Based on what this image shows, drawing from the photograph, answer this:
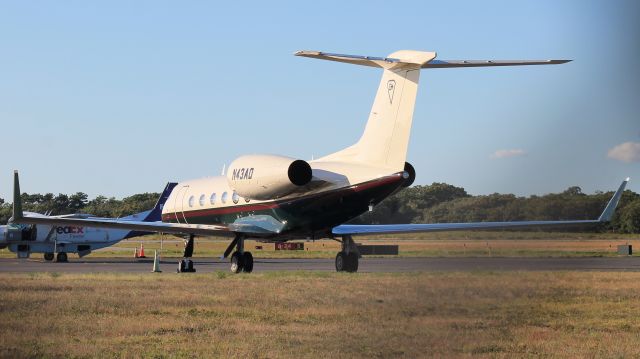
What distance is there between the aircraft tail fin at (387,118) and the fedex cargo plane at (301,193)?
3 centimetres

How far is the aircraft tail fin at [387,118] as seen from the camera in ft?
43.6

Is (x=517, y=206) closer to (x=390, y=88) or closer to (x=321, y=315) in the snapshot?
(x=321, y=315)

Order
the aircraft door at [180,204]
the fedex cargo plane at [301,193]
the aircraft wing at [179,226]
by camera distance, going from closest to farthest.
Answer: the fedex cargo plane at [301,193] → the aircraft wing at [179,226] → the aircraft door at [180,204]

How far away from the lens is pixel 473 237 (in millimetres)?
6027

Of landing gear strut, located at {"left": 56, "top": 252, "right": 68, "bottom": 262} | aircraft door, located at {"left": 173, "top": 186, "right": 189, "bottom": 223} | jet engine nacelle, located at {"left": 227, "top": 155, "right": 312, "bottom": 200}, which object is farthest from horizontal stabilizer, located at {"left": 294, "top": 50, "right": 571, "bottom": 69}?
landing gear strut, located at {"left": 56, "top": 252, "right": 68, "bottom": 262}

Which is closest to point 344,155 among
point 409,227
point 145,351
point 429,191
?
point 145,351

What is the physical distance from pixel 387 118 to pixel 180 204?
17.2 metres

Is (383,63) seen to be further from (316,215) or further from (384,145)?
(316,215)

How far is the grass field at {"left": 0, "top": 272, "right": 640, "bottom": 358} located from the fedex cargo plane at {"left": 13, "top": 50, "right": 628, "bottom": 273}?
2.15 meters

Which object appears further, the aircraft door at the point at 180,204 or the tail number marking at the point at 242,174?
the aircraft door at the point at 180,204

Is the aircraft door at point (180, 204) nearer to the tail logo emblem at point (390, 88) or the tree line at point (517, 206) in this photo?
the tail logo emblem at point (390, 88)

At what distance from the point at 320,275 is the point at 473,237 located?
23.3 meters

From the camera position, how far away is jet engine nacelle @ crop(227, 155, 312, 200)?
1130 inches

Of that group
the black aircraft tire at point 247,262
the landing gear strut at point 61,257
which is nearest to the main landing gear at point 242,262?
the black aircraft tire at point 247,262
